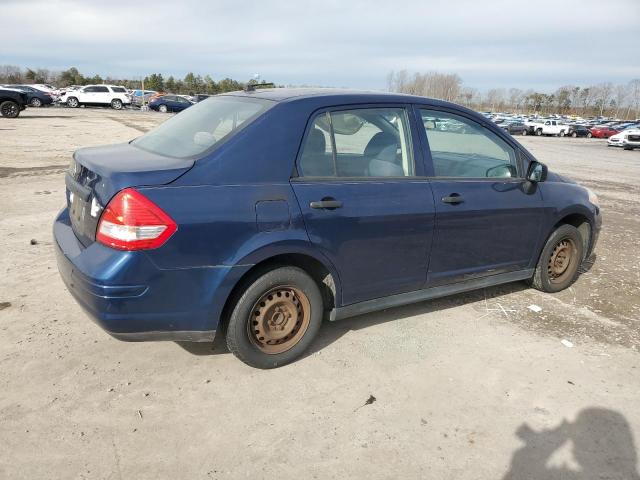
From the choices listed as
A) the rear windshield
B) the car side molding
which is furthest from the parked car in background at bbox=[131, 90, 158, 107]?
the car side molding

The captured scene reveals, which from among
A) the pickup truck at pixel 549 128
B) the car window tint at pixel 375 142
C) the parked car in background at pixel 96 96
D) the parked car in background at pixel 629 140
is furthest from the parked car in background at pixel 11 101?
the pickup truck at pixel 549 128

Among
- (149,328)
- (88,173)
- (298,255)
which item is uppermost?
(88,173)

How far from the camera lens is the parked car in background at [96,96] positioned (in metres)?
39.5

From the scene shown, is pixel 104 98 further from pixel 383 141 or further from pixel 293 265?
pixel 293 265

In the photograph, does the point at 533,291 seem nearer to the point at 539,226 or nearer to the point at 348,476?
the point at 539,226

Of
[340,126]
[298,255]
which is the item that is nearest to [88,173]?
[298,255]

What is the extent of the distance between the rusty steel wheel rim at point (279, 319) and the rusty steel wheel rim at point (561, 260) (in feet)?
8.89

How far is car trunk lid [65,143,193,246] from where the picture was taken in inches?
107

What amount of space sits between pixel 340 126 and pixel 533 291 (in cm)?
282

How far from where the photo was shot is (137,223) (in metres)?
2.62

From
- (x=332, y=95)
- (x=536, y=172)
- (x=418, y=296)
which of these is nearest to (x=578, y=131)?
(x=536, y=172)

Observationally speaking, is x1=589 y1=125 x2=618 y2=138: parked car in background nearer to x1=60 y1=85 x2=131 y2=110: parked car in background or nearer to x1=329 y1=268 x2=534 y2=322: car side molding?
x1=60 y1=85 x2=131 y2=110: parked car in background

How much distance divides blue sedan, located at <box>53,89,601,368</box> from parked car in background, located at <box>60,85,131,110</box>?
135 ft

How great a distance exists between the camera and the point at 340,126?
3361mm
